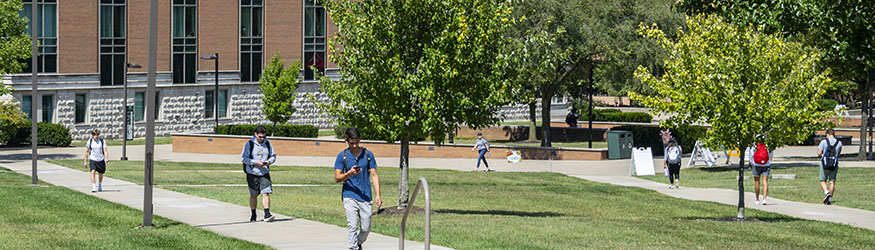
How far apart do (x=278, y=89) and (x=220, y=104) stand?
767 centimetres

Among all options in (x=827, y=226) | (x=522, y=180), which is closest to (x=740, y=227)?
(x=827, y=226)

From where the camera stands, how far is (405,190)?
2034 cm

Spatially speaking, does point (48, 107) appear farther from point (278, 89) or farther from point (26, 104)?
point (278, 89)

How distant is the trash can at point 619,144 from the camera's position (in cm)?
4162

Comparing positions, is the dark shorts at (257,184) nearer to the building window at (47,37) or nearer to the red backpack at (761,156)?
the red backpack at (761,156)

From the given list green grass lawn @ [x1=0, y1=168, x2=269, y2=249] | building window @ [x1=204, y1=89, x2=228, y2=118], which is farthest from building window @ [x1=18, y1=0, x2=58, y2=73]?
green grass lawn @ [x1=0, y1=168, x2=269, y2=249]

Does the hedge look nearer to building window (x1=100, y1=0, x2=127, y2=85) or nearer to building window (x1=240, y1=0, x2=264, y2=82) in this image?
building window (x1=100, y1=0, x2=127, y2=85)

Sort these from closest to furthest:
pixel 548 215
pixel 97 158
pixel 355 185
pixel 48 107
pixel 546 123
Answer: pixel 355 185, pixel 548 215, pixel 97 158, pixel 546 123, pixel 48 107

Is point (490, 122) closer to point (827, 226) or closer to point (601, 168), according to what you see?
point (827, 226)

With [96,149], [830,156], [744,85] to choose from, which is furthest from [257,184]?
[830,156]

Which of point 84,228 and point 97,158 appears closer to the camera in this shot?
point 84,228

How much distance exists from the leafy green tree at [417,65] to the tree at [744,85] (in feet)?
9.50

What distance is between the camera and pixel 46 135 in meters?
50.8

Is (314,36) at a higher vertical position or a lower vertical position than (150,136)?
higher
